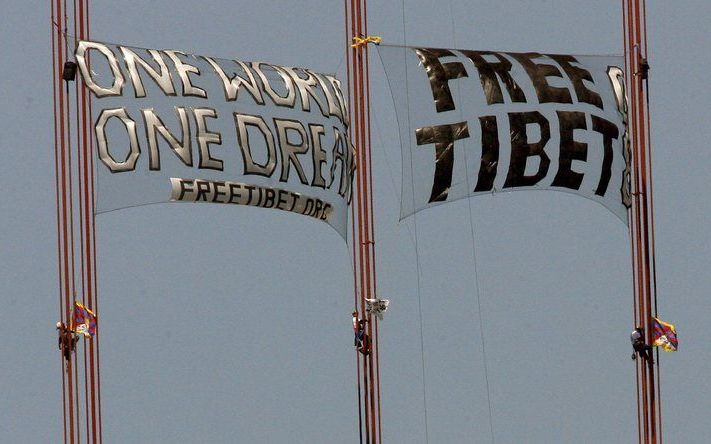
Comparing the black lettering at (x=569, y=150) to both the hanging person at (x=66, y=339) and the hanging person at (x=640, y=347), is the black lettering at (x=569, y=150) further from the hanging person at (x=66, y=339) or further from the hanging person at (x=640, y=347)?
the hanging person at (x=66, y=339)

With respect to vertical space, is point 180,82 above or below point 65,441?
above

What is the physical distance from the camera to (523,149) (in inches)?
1761

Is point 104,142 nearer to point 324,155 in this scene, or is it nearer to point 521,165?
point 324,155

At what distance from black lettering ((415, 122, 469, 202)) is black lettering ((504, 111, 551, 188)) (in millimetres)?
1054

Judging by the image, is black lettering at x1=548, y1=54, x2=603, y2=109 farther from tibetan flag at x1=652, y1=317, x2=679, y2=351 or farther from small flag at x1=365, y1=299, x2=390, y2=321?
small flag at x1=365, y1=299, x2=390, y2=321

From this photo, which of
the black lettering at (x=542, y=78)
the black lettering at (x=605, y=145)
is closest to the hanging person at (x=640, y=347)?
the black lettering at (x=605, y=145)

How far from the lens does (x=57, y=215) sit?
41.6 m

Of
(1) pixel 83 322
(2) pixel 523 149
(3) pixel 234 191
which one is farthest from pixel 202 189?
(2) pixel 523 149

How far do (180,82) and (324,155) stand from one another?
9.13ft

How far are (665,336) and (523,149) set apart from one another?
3919mm

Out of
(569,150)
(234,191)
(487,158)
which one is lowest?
(234,191)

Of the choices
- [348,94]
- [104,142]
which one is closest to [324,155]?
[348,94]

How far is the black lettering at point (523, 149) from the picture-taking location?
44625 millimetres

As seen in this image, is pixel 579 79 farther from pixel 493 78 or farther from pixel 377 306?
pixel 377 306
